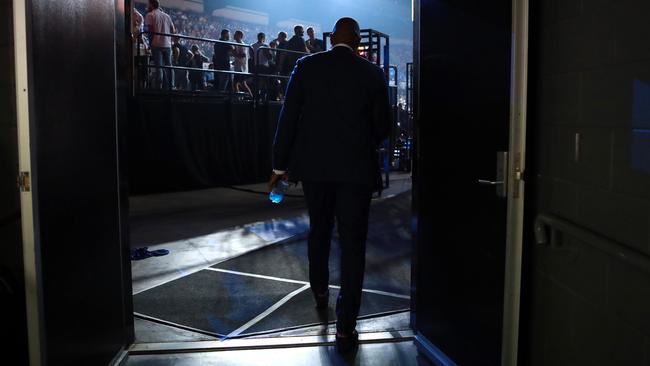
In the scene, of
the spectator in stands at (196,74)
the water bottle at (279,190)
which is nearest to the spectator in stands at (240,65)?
the spectator in stands at (196,74)

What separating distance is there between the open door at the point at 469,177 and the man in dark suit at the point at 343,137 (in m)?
0.29

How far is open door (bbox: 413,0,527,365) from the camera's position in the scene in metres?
2.42

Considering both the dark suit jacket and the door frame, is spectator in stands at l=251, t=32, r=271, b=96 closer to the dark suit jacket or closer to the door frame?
the dark suit jacket

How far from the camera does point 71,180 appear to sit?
253cm

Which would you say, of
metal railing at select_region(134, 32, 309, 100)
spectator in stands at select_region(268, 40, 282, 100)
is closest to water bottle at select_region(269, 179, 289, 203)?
metal railing at select_region(134, 32, 309, 100)

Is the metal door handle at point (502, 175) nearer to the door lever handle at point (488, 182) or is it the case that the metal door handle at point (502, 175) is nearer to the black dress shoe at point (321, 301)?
the door lever handle at point (488, 182)

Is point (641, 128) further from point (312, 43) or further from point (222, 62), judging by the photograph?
point (312, 43)

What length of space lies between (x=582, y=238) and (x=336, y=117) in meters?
1.61

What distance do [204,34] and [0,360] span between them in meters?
12.6

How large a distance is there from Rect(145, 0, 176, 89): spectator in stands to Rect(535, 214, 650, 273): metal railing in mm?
8117

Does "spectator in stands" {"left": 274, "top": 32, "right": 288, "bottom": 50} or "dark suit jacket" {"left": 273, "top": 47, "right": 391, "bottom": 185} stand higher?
"spectator in stands" {"left": 274, "top": 32, "right": 288, "bottom": 50}

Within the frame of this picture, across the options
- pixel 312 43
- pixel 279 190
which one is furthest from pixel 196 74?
pixel 279 190

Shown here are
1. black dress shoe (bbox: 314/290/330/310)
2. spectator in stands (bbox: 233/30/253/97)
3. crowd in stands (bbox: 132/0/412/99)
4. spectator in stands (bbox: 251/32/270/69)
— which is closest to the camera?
black dress shoe (bbox: 314/290/330/310)

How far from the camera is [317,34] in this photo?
17875 mm
